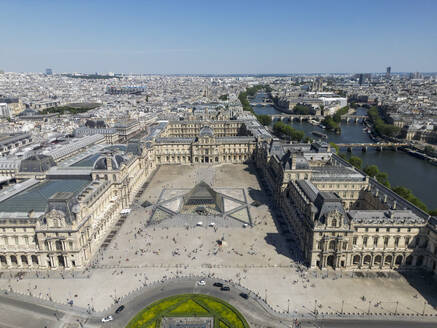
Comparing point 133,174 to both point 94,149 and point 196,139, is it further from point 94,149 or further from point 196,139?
point 196,139

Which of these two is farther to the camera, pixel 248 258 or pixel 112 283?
pixel 248 258

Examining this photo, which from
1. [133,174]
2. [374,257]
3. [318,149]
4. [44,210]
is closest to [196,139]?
[133,174]

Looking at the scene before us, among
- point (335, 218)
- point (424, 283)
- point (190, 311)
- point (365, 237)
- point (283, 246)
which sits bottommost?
point (424, 283)

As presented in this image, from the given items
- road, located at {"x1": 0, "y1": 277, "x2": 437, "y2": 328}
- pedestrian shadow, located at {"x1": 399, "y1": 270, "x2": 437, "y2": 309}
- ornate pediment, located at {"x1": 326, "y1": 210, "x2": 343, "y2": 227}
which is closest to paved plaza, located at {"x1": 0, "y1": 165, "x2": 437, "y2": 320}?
pedestrian shadow, located at {"x1": 399, "y1": 270, "x2": 437, "y2": 309}

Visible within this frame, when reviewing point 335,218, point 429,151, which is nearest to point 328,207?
point 335,218

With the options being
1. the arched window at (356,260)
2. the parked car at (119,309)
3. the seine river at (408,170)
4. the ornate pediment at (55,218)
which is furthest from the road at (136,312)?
the seine river at (408,170)

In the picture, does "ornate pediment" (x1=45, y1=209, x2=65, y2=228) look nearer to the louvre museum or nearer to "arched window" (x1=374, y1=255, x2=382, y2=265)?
the louvre museum

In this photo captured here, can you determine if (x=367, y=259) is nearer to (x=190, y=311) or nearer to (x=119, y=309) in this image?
(x=190, y=311)

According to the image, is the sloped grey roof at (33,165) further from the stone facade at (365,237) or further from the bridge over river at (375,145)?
the bridge over river at (375,145)
